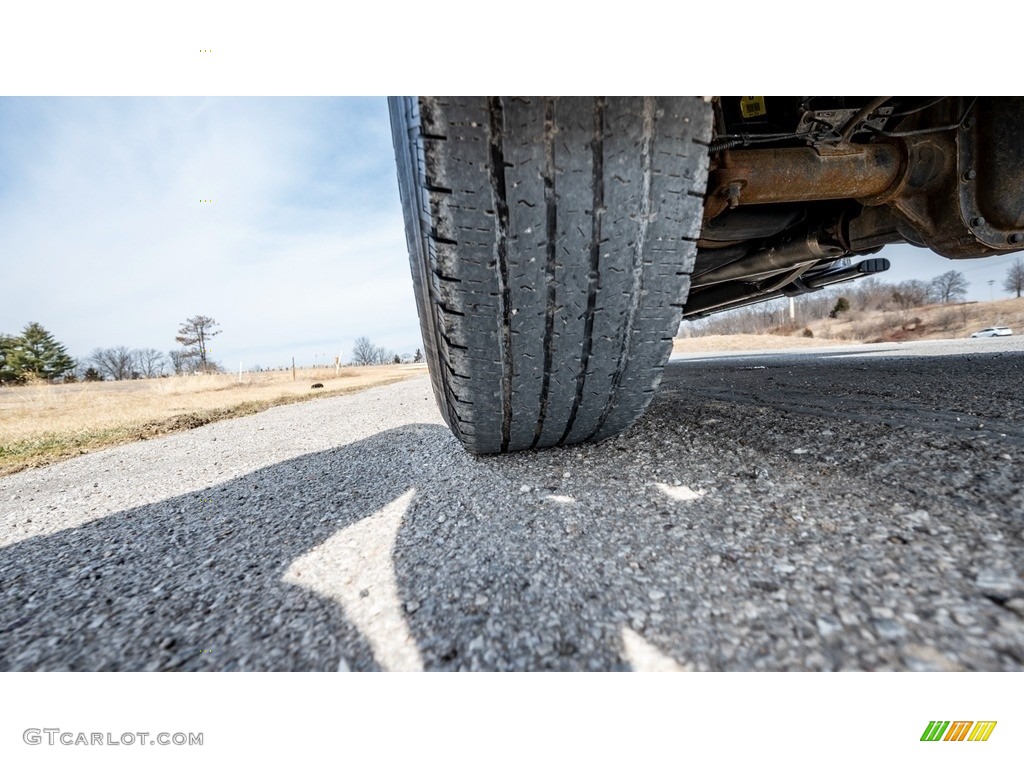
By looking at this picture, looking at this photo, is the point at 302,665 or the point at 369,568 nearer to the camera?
the point at 302,665

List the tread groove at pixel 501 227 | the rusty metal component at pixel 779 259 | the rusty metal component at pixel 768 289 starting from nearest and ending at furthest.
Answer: the tread groove at pixel 501 227 → the rusty metal component at pixel 779 259 → the rusty metal component at pixel 768 289

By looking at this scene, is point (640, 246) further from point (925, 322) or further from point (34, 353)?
point (34, 353)

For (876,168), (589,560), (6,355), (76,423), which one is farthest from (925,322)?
(6,355)

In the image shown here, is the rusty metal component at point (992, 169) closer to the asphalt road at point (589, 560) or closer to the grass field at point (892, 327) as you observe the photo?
the asphalt road at point (589, 560)

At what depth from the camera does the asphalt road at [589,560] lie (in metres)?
0.54

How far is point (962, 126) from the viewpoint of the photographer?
3.72 feet

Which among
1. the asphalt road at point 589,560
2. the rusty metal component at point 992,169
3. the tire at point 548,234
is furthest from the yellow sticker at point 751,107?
the asphalt road at point 589,560

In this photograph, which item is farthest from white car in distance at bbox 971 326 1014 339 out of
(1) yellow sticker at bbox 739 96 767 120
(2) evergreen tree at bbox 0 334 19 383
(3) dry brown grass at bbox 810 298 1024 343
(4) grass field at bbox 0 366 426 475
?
(2) evergreen tree at bbox 0 334 19 383
